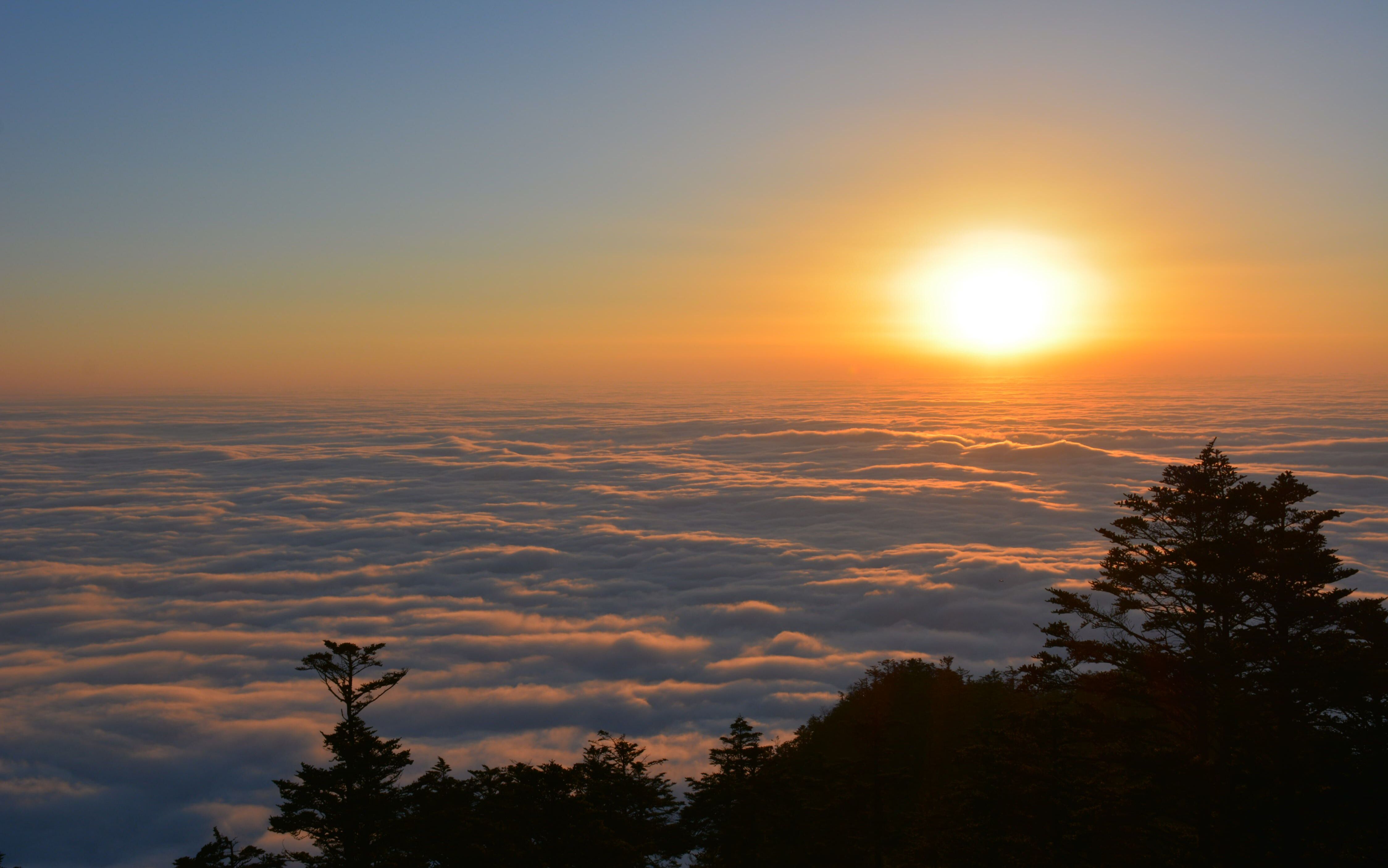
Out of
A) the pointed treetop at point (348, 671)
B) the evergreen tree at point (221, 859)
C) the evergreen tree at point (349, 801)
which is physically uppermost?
the pointed treetop at point (348, 671)

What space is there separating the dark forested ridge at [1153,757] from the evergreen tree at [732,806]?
104 millimetres

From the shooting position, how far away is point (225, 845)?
57.1 feet

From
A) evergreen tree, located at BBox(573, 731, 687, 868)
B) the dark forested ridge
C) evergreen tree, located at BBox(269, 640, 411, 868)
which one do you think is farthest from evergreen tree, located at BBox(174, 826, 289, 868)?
evergreen tree, located at BBox(573, 731, 687, 868)

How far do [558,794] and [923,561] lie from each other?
9269cm

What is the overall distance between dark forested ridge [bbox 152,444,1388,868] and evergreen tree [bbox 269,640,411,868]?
1.9 inches

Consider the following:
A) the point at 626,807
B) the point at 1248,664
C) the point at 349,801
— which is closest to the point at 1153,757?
the point at 1248,664

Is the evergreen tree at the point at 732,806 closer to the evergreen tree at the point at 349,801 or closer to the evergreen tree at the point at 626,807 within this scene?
the evergreen tree at the point at 626,807

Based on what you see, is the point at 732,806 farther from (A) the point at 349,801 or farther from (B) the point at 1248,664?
(B) the point at 1248,664

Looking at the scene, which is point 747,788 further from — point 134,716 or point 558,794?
point 134,716

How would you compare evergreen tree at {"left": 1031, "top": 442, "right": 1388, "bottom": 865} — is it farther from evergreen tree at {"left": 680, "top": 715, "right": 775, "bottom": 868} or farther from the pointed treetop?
the pointed treetop

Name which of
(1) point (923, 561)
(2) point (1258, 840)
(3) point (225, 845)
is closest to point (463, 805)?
(3) point (225, 845)

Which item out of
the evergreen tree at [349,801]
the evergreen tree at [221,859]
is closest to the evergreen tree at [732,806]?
the evergreen tree at [349,801]

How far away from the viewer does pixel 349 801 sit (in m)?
14.5

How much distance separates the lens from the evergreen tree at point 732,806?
18.8 meters
